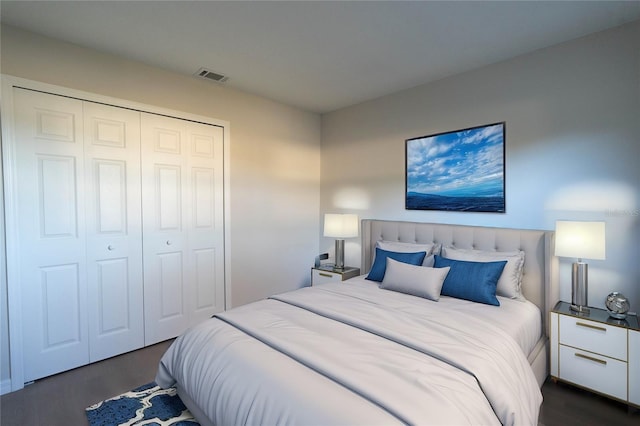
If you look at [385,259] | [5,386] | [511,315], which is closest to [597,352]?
[511,315]

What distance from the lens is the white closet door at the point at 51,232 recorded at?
7.70 ft

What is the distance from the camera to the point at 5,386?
2.25 meters

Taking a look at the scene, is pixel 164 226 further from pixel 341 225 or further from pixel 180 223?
pixel 341 225

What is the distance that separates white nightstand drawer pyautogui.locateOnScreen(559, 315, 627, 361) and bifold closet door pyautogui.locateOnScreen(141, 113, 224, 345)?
121 inches

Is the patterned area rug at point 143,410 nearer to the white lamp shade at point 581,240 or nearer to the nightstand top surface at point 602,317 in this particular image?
the nightstand top surface at point 602,317

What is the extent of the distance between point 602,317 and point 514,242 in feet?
2.44

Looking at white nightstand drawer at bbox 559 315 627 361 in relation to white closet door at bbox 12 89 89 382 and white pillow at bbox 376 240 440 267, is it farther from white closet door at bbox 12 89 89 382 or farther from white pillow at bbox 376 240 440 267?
white closet door at bbox 12 89 89 382

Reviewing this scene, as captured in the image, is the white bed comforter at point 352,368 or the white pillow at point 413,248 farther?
the white pillow at point 413,248

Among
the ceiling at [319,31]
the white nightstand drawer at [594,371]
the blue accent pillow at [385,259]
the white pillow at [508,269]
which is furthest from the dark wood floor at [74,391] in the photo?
the white nightstand drawer at [594,371]

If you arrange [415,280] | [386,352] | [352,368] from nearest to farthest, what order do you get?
1. [352,368]
2. [386,352]
3. [415,280]

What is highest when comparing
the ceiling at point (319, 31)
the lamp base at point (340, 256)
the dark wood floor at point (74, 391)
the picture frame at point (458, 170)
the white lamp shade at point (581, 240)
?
the ceiling at point (319, 31)

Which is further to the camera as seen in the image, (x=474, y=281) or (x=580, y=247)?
(x=474, y=281)

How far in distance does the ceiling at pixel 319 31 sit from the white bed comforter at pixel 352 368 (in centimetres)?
199

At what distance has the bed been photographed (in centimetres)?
122
